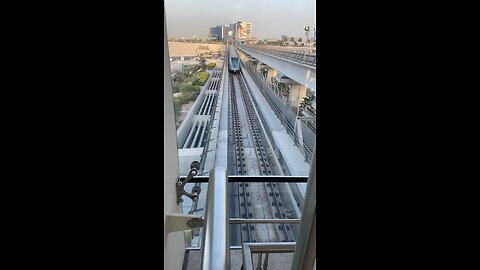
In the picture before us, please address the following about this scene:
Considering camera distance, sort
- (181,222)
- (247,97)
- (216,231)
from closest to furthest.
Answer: (216,231)
(181,222)
(247,97)

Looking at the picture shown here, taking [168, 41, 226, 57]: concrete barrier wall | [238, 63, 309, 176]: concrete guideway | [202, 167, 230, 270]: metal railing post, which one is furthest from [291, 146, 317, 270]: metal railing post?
[238, 63, 309, 176]: concrete guideway

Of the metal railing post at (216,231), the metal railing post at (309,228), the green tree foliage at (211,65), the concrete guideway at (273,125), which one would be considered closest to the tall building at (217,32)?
the green tree foliage at (211,65)

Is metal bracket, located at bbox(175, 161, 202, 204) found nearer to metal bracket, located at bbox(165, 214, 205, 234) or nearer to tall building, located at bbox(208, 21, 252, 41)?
metal bracket, located at bbox(165, 214, 205, 234)

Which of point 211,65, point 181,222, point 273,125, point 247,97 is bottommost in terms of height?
point 181,222

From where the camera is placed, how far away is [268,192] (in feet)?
7.37

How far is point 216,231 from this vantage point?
800mm

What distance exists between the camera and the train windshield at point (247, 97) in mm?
1766

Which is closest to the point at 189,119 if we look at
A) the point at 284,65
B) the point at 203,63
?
the point at 203,63

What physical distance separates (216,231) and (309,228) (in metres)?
0.30

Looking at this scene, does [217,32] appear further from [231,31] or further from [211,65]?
[211,65]
